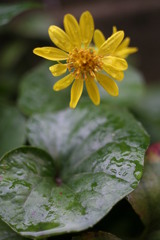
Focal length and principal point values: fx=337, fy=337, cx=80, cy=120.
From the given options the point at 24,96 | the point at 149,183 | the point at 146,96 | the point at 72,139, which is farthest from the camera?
the point at 146,96

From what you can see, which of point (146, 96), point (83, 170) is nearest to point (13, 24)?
point (146, 96)

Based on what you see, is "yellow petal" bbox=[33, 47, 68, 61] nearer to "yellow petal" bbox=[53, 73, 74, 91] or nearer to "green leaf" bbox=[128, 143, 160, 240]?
"yellow petal" bbox=[53, 73, 74, 91]

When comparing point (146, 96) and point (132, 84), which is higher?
point (132, 84)

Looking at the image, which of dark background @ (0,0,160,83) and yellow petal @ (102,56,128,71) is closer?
yellow petal @ (102,56,128,71)

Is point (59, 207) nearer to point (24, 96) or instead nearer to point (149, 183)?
point (149, 183)

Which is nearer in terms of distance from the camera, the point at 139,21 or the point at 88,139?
the point at 88,139

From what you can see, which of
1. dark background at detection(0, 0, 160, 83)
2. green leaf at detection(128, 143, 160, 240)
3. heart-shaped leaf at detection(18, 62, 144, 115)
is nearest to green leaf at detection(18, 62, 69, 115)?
heart-shaped leaf at detection(18, 62, 144, 115)
